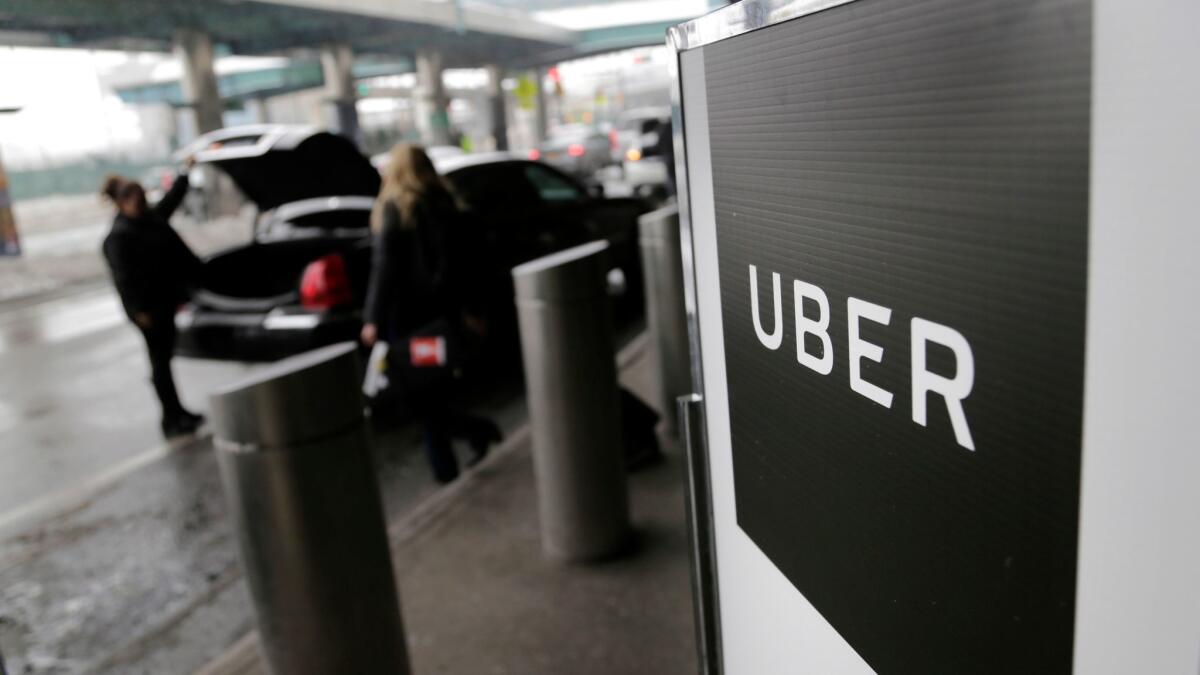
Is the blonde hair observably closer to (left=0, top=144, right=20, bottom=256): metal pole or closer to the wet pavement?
the wet pavement

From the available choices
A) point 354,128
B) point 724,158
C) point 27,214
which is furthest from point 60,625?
point 354,128

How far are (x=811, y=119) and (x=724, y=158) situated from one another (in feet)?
1.03

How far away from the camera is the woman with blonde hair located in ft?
15.7

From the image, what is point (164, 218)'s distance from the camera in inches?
253

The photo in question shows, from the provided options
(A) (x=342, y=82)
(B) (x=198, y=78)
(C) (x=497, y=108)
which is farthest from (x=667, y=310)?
(C) (x=497, y=108)

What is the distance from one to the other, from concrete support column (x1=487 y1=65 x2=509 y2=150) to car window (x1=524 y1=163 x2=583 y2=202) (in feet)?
98.1

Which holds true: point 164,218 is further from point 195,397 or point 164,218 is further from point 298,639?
point 298,639

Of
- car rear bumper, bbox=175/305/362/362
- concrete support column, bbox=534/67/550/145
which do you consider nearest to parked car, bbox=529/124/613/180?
concrete support column, bbox=534/67/550/145

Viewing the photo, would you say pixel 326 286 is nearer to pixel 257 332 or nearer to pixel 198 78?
pixel 257 332

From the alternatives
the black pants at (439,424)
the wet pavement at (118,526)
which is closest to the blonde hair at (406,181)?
the black pants at (439,424)

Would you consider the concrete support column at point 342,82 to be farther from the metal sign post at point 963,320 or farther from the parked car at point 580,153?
the metal sign post at point 963,320

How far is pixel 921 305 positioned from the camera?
38.9 inches

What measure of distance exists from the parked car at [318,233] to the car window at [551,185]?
0.5 inches

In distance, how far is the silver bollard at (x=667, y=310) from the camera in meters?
5.21
